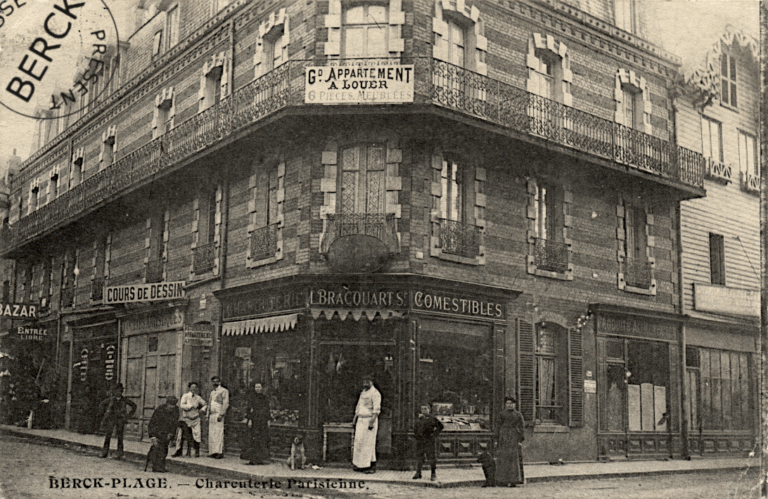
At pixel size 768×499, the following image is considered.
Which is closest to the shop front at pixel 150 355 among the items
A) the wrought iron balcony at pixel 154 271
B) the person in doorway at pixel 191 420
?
the wrought iron balcony at pixel 154 271

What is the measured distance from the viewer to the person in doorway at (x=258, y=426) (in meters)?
14.9

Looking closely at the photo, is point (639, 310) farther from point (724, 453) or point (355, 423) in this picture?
point (355, 423)

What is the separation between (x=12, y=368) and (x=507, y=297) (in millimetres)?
14730

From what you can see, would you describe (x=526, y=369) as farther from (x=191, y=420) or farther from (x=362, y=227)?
(x=191, y=420)

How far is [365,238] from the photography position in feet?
48.9

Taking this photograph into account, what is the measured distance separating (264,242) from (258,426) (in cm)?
377

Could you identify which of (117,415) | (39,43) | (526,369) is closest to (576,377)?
(526,369)

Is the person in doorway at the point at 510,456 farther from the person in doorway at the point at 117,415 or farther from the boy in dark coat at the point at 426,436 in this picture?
the person in doorway at the point at 117,415

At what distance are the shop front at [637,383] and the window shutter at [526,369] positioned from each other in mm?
1987

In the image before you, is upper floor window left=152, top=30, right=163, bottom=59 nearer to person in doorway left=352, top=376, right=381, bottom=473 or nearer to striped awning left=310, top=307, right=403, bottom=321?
striped awning left=310, top=307, right=403, bottom=321

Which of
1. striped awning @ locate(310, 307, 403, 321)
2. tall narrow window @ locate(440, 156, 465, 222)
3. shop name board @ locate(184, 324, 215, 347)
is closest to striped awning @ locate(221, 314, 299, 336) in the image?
shop name board @ locate(184, 324, 215, 347)

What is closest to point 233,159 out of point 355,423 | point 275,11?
point 275,11

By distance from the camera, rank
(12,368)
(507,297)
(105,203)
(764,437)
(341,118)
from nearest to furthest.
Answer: (764,437) < (341,118) < (507,297) < (105,203) < (12,368)

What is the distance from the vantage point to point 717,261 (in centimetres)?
1998
